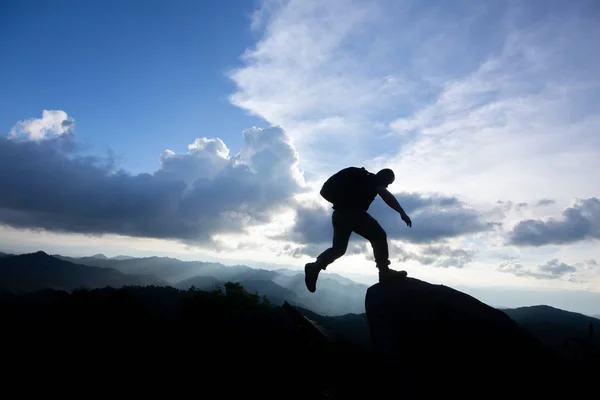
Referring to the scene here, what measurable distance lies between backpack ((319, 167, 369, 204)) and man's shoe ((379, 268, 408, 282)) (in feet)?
6.57

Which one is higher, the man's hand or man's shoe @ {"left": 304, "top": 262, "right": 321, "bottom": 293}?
the man's hand

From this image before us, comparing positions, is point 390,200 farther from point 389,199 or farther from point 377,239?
point 377,239

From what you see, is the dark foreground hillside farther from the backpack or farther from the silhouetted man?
the backpack

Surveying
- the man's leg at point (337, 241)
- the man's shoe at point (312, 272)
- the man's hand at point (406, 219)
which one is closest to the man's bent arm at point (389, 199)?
the man's hand at point (406, 219)

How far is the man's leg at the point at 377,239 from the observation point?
8.16 metres

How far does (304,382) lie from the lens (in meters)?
7.01

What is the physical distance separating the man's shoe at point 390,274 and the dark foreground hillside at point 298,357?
267 mm

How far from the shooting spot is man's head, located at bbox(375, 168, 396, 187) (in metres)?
8.14

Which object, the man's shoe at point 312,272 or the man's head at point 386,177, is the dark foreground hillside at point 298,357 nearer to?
the man's shoe at point 312,272

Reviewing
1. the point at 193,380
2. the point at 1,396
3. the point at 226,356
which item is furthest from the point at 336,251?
the point at 1,396

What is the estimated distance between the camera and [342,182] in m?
8.16

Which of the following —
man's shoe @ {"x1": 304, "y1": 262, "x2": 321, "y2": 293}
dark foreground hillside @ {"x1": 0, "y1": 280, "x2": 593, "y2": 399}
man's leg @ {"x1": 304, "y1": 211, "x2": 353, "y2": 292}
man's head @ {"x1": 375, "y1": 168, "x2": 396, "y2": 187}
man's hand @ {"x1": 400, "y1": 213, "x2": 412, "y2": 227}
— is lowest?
dark foreground hillside @ {"x1": 0, "y1": 280, "x2": 593, "y2": 399}

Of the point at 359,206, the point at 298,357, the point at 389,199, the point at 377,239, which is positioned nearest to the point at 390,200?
the point at 389,199

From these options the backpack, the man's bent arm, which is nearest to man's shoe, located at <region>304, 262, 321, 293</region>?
the backpack
